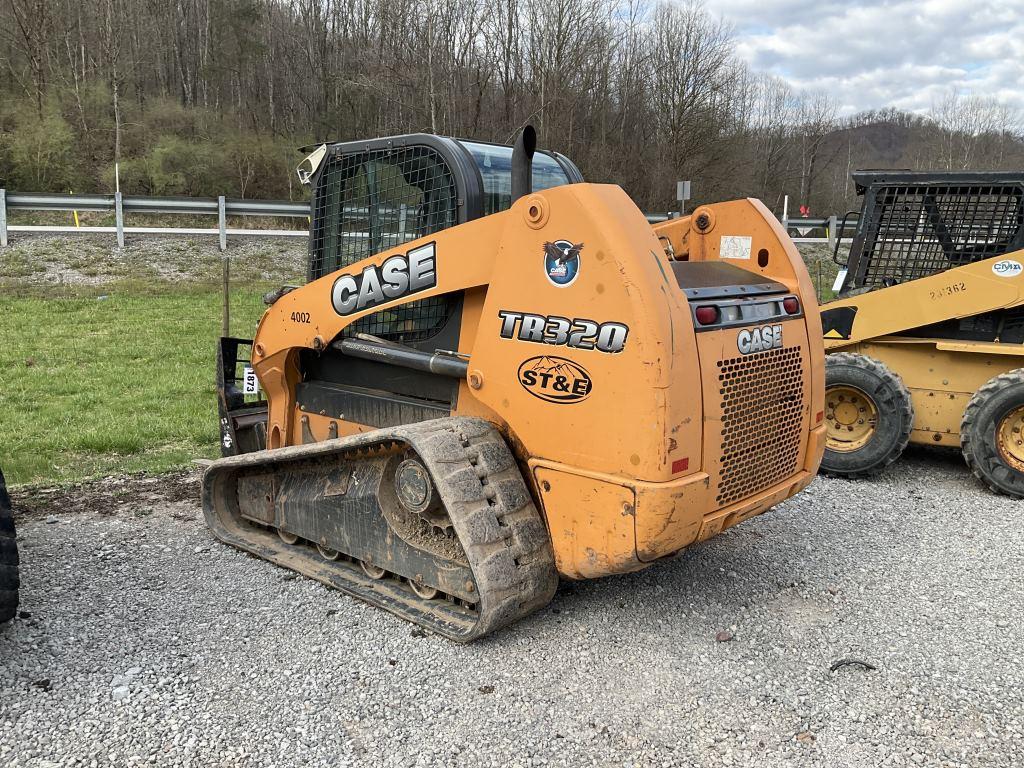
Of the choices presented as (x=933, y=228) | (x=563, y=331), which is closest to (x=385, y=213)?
(x=563, y=331)

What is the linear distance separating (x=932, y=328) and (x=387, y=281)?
182 inches

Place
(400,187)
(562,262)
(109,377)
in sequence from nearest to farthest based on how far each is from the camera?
(562,262), (400,187), (109,377)

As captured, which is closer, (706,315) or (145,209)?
(706,315)

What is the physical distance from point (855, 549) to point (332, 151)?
385 cm

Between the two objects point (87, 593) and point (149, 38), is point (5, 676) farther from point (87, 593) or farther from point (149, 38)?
point (149, 38)

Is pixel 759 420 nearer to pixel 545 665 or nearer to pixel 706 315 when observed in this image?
pixel 706 315

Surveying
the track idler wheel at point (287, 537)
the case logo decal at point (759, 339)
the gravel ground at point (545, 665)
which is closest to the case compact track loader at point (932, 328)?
the gravel ground at point (545, 665)

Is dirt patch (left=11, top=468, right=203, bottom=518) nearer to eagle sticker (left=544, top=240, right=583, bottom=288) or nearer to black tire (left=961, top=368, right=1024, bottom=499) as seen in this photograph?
eagle sticker (left=544, top=240, right=583, bottom=288)

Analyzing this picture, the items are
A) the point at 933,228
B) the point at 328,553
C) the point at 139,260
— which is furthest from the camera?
the point at 139,260

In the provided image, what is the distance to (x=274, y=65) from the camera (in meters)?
35.2

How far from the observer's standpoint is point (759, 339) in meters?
3.48

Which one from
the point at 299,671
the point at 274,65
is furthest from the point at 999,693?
the point at 274,65

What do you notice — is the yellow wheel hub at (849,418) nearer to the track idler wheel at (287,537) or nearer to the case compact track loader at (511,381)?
the case compact track loader at (511,381)

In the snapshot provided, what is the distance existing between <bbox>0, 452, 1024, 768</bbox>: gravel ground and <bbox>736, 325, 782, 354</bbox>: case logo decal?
4.35ft
